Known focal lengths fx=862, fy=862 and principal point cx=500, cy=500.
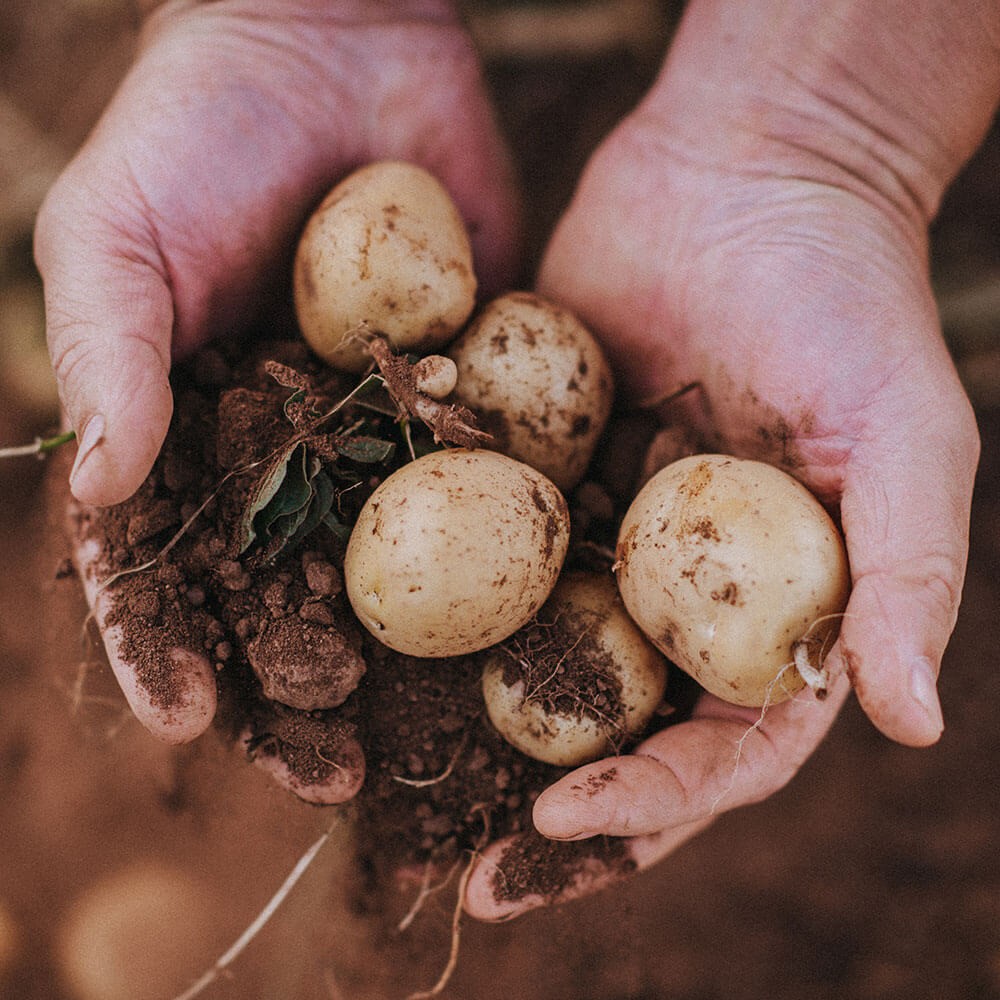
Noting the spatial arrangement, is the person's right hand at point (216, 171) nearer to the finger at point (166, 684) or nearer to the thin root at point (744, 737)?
the finger at point (166, 684)

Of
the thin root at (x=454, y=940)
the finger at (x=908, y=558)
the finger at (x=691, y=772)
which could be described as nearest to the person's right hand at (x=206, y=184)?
the thin root at (x=454, y=940)

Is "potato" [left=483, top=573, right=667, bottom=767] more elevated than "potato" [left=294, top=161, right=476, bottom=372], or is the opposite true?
"potato" [left=294, top=161, right=476, bottom=372]

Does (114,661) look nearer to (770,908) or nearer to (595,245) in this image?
(595,245)

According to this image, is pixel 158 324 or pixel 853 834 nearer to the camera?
pixel 158 324

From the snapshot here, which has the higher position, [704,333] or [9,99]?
[9,99]

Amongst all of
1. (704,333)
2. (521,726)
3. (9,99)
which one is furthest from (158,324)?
(9,99)

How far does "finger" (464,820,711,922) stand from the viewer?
6.37 feet

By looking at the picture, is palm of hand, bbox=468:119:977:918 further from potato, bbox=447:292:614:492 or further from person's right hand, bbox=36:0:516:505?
person's right hand, bbox=36:0:516:505

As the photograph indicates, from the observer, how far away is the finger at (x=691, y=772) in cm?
177

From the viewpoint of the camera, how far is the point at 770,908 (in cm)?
303

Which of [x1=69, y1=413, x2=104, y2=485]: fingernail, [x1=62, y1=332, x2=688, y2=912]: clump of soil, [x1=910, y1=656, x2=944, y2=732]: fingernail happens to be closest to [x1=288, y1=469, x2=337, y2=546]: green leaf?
[x1=62, y1=332, x2=688, y2=912]: clump of soil

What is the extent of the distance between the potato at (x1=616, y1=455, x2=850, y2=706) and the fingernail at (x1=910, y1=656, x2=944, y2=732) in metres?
0.20

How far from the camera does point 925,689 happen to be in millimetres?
1542

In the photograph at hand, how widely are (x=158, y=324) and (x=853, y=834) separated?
2845 millimetres
